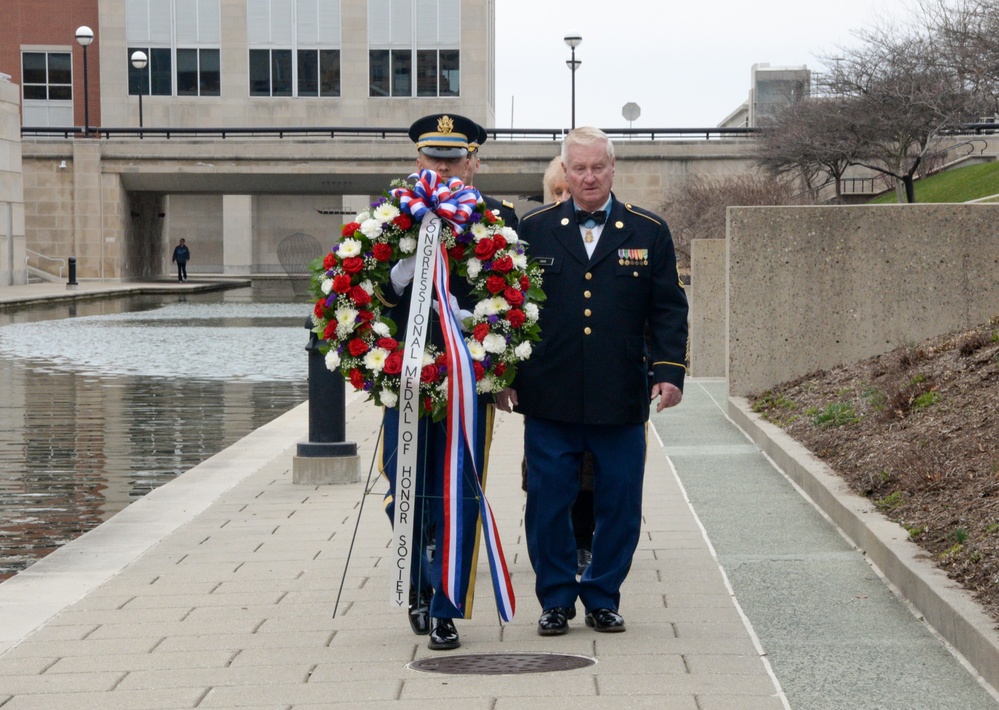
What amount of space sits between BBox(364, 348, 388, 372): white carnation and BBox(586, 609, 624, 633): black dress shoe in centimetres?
128

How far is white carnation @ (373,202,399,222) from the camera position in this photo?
5594 mm

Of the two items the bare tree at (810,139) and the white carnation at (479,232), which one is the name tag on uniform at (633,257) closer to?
the white carnation at (479,232)

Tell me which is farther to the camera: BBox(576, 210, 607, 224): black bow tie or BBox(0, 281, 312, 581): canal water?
BBox(0, 281, 312, 581): canal water

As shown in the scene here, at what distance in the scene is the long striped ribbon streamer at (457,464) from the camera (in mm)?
5527

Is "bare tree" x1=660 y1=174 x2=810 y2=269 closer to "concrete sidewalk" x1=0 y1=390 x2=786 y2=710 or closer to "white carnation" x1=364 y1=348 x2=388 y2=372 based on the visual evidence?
"concrete sidewalk" x1=0 y1=390 x2=786 y2=710

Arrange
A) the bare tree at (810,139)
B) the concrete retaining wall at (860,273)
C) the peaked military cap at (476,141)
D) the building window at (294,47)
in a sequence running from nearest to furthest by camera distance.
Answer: the peaked military cap at (476,141) → the concrete retaining wall at (860,273) → the bare tree at (810,139) → the building window at (294,47)

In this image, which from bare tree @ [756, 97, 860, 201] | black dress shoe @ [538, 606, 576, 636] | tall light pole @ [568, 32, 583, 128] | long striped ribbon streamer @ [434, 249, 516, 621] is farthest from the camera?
tall light pole @ [568, 32, 583, 128]

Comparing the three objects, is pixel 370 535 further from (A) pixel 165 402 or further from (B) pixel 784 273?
(A) pixel 165 402

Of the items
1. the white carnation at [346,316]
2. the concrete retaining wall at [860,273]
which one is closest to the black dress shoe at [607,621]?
the white carnation at [346,316]

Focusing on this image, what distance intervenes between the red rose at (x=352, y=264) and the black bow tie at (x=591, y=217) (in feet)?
3.02

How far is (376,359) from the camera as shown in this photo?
5.55 meters

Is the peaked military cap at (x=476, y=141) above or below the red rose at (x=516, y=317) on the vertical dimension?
above

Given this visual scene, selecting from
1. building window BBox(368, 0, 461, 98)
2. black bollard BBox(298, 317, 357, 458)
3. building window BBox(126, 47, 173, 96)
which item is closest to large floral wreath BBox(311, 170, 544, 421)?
black bollard BBox(298, 317, 357, 458)

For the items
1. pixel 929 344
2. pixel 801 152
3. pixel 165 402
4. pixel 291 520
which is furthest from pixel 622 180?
pixel 291 520
